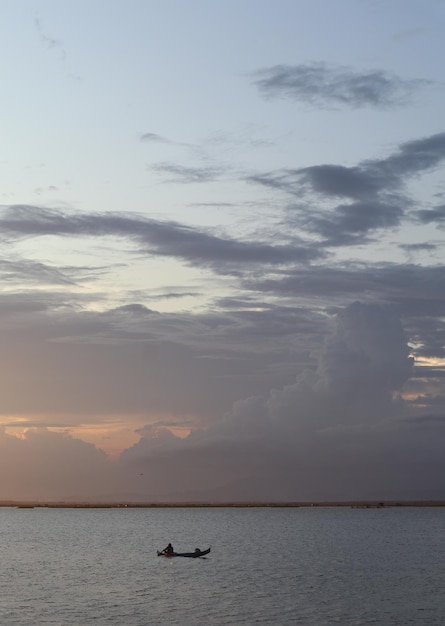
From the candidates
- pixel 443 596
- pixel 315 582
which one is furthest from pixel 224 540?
pixel 443 596

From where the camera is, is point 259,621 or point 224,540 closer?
point 259,621

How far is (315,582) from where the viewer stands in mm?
93562

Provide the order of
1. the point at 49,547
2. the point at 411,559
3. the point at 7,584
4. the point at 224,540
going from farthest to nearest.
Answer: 1. the point at 224,540
2. the point at 49,547
3. the point at 411,559
4. the point at 7,584

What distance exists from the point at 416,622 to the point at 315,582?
2808 cm

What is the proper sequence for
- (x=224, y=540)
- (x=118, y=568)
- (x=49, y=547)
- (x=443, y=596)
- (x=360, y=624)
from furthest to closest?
(x=224, y=540) → (x=49, y=547) → (x=118, y=568) → (x=443, y=596) → (x=360, y=624)

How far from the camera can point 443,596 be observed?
3194 inches

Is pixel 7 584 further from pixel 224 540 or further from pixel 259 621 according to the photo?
pixel 224 540

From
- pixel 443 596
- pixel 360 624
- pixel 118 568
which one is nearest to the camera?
pixel 360 624

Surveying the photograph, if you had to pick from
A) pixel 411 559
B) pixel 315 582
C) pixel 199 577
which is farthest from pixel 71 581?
pixel 411 559

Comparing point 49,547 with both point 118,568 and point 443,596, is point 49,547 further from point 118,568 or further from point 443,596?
point 443,596

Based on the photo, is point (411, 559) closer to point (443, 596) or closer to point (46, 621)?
point (443, 596)

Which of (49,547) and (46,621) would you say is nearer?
(46,621)

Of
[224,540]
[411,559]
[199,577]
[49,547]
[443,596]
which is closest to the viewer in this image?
[443,596]

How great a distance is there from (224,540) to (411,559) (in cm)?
6157
